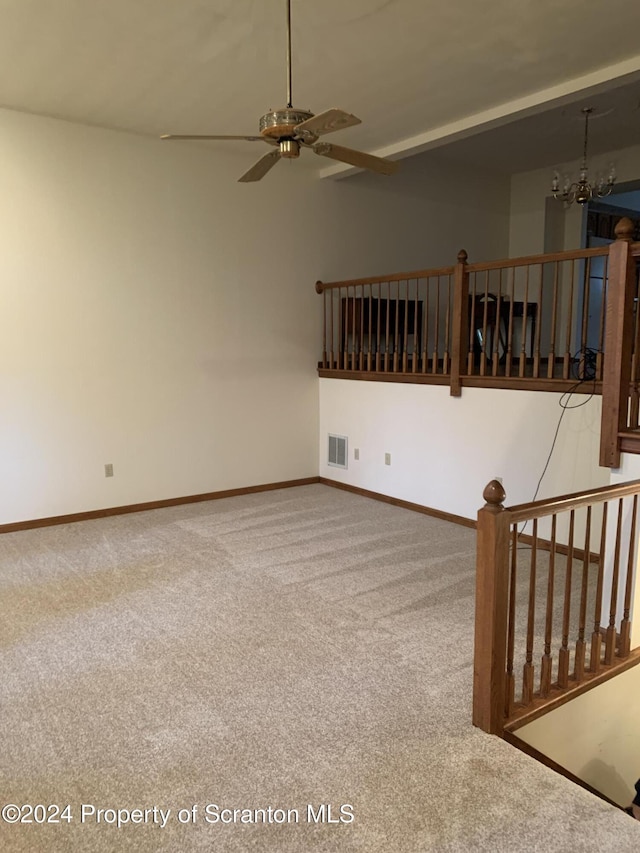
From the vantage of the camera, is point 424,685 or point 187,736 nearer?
point 187,736

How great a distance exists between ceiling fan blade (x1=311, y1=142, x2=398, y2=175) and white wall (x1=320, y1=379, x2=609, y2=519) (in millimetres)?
2105

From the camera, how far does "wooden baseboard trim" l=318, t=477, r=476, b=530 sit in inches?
200

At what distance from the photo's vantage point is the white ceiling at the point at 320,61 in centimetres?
330

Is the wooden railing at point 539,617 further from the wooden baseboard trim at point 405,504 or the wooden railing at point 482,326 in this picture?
the wooden baseboard trim at point 405,504

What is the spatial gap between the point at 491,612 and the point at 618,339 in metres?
1.74

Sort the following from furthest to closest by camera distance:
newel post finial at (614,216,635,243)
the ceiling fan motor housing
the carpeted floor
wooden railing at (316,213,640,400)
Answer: wooden railing at (316,213,640,400) < newel post finial at (614,216,635,243) < the ceiling fan motor housing < the carpeted floor

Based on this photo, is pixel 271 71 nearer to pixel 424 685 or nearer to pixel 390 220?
pixel 390 220

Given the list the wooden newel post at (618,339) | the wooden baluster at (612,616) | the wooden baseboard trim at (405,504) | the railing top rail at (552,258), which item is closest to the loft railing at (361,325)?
the wooden baseboard trim at (405,504)

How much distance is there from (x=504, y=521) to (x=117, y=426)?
12.7 feet

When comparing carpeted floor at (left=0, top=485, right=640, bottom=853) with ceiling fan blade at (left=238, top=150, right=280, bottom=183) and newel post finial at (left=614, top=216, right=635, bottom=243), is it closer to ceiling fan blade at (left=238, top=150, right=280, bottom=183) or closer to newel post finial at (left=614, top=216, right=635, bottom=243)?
newel post finial at (left=614, top=216, right=635, bottom=243)

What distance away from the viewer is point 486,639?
235cm

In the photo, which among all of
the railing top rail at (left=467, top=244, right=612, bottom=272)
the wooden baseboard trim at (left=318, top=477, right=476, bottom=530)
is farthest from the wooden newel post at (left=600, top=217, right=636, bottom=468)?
the wooden baseboard trim at (left=318, top=477, right=476, bottom=530)

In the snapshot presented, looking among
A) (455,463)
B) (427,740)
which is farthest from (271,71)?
(427,740)

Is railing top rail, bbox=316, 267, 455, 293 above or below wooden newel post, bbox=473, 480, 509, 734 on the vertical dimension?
above
